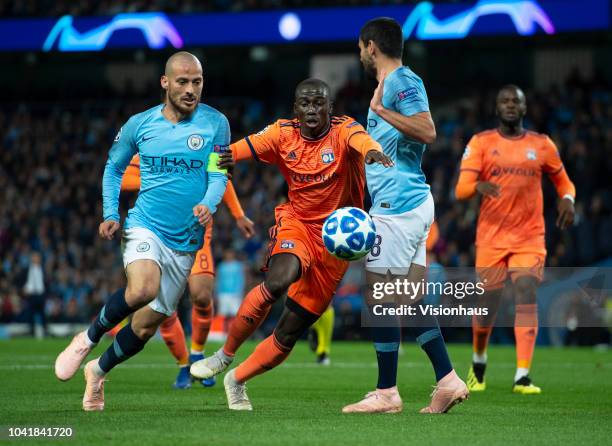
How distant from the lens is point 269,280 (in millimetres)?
7094

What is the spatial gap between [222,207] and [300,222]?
62.0ft

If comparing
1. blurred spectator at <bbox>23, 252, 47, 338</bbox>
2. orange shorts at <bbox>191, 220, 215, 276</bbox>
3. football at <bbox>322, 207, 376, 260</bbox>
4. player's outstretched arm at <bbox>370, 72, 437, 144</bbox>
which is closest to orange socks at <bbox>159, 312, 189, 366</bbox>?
orange shorts at <bbox>191, 220, 215, 276</bbox>

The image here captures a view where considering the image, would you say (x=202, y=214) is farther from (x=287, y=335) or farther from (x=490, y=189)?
(x=490, y=189)

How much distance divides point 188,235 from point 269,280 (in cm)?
83

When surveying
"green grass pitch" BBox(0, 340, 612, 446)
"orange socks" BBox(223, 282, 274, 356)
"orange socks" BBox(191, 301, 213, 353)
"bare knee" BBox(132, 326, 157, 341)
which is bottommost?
"green grass pitch" BBox(0, 340, 612, 446)

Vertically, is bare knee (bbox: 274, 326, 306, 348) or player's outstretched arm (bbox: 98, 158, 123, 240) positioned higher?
player's outstretched arm (bbox: 98, 158, 123, 240)

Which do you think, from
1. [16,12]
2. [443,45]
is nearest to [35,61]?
[16,12]

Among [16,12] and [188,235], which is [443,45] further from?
[188,235]

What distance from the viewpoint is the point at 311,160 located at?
748cm

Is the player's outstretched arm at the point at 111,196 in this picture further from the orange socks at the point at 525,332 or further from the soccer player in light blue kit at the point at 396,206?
the orange socks at the point at 525,332

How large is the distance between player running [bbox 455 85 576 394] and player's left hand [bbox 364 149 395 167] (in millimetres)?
3393

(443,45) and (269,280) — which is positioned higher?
(443,45)

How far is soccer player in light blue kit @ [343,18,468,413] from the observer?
7207mm

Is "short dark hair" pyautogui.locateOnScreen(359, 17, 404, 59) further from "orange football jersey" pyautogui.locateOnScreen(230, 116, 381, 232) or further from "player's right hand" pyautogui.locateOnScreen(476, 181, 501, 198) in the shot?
"player's right hand" pyautogui.locateOnScreen(476, 181, 501, 198)
